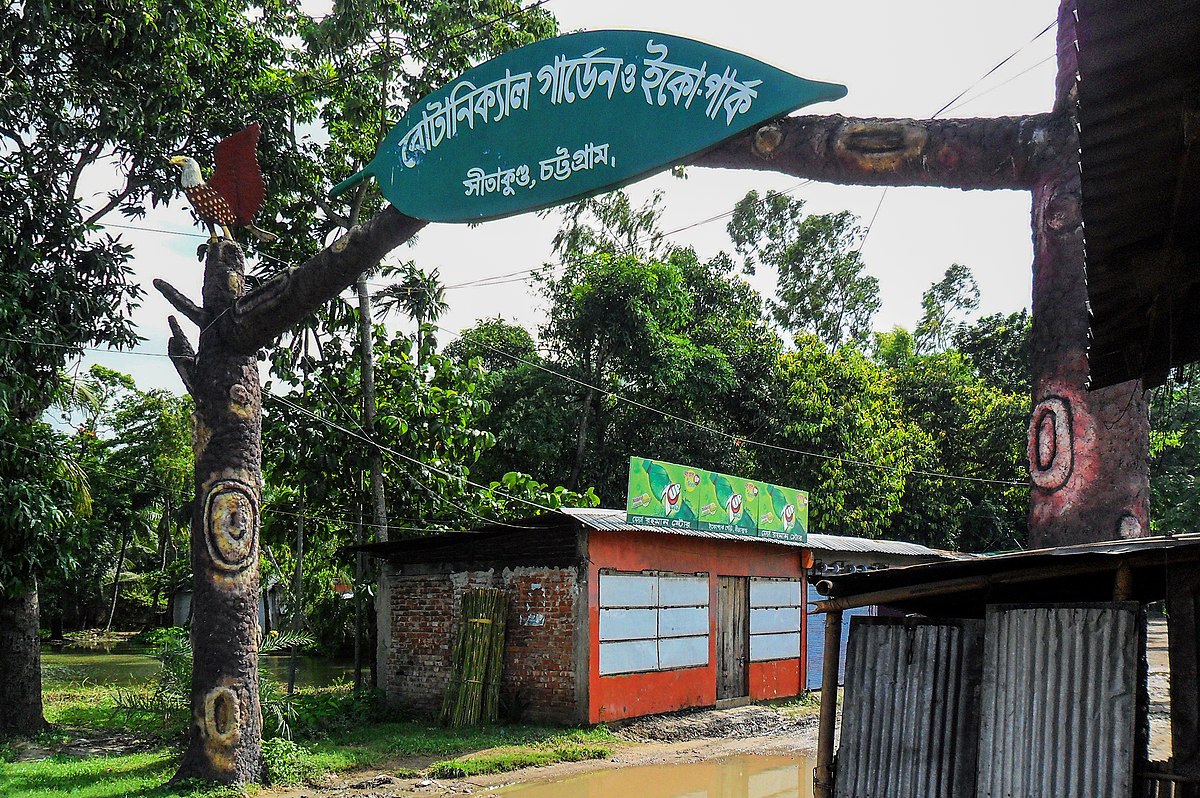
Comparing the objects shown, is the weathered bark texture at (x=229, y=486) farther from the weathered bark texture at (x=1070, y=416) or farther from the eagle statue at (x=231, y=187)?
the weathered bark texture at (x=1070, y=416)

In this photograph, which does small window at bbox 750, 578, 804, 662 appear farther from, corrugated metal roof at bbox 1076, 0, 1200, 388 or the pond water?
corrugated metal roof at bbox 1076, 0, 1200, 388

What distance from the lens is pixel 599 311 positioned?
75.2ft

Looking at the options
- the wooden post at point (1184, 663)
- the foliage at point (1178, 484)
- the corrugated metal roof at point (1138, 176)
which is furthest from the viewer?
the foliage at point (1178, 484)

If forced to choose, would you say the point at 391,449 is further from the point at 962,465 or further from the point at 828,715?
the point at 962,465

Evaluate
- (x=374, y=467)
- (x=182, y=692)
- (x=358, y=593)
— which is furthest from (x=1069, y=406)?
(x=358, y=593)

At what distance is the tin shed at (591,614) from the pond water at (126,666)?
5.99 m

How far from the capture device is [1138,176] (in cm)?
316

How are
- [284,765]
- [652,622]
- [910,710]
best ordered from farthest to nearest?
[652,622]
[284,765]
[910,710]

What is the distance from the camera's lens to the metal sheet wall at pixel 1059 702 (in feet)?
13.4

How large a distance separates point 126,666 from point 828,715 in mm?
Result: 22630

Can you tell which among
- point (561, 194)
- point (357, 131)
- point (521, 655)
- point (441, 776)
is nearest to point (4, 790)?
point (441, 776)

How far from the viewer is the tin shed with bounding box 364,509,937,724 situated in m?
12.5

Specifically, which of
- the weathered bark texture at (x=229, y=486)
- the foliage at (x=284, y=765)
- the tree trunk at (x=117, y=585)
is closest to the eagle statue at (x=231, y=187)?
the weathered bark texture at (x=229, y=486)

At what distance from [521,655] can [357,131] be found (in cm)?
867
